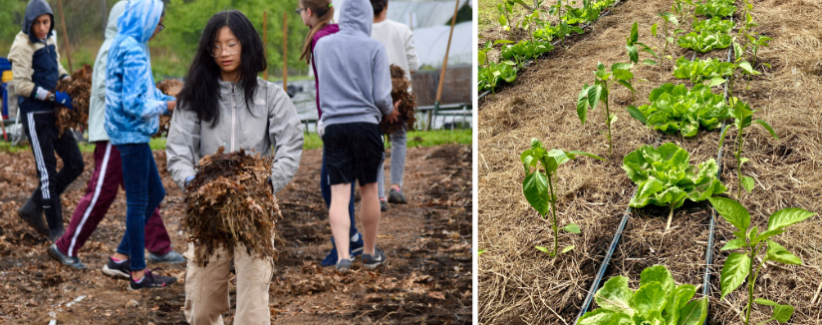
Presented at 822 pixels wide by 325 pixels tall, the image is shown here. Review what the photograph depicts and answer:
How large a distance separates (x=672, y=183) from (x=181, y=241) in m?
2.52

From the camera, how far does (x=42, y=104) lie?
11.0ft

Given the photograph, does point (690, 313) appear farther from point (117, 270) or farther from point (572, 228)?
point (117, 270)

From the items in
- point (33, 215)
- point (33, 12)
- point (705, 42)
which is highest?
point (33, 12)

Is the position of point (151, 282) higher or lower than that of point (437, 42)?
lower

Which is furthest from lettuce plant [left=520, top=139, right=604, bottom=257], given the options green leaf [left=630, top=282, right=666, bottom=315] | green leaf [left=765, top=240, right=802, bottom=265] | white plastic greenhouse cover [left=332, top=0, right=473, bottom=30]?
white plastic greenhouse cover [left=332, top=0, right=473, bottom=30]

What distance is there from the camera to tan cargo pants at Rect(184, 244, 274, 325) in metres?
2.05

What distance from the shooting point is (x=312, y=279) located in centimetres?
281

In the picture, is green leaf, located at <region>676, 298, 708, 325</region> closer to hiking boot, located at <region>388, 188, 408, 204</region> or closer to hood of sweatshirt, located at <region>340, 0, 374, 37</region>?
hood of sweatshirt, located at <region>340, 0, 374, 37</region>

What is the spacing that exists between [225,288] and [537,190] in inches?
40.2

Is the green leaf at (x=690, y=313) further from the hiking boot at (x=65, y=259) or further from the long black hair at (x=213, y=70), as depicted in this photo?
the hiking boot at (x=65, y=259)

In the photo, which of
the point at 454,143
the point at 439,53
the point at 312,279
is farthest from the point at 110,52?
the point at 454,143

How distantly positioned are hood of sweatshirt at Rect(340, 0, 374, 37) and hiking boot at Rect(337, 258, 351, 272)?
0.97 meters

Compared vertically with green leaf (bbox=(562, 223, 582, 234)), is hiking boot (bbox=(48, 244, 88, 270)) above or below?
below

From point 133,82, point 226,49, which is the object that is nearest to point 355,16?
point 226,49
